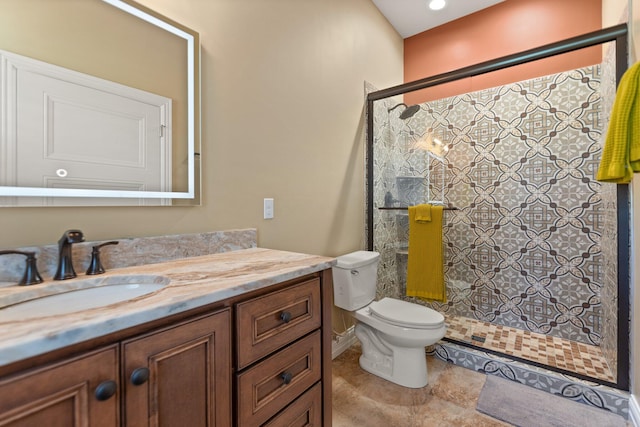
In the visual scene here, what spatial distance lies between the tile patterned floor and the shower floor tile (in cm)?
30

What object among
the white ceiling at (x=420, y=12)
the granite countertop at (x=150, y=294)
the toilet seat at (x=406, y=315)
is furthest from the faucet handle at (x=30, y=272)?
the white ceiling at (x=420, y=12)

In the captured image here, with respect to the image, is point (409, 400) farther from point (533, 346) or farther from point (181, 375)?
point (181, 375)

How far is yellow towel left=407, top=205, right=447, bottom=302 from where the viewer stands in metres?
2.16

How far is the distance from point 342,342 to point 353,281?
60cm

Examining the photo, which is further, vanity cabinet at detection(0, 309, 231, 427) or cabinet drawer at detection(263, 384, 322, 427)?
cabinet drawer at detection(263, 384, 322, 427)

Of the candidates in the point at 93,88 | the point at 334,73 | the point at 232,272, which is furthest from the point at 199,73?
the point at 334,73

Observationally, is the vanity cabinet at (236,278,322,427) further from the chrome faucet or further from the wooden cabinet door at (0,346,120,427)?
the chrome faucet

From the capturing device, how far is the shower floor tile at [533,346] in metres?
1.80

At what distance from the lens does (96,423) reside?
1.72 feet

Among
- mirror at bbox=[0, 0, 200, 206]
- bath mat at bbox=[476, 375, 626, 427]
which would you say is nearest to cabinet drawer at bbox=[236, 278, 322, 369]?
mirror at bbox=[0, 0, 200, 206]

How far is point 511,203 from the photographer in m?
2.44

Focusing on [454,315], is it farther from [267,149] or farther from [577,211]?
[267,149]

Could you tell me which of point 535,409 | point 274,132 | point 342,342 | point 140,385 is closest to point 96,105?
point 274,132

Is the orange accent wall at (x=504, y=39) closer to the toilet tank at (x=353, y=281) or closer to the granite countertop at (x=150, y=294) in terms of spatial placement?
the toilet tank at (x=353, y=281)
